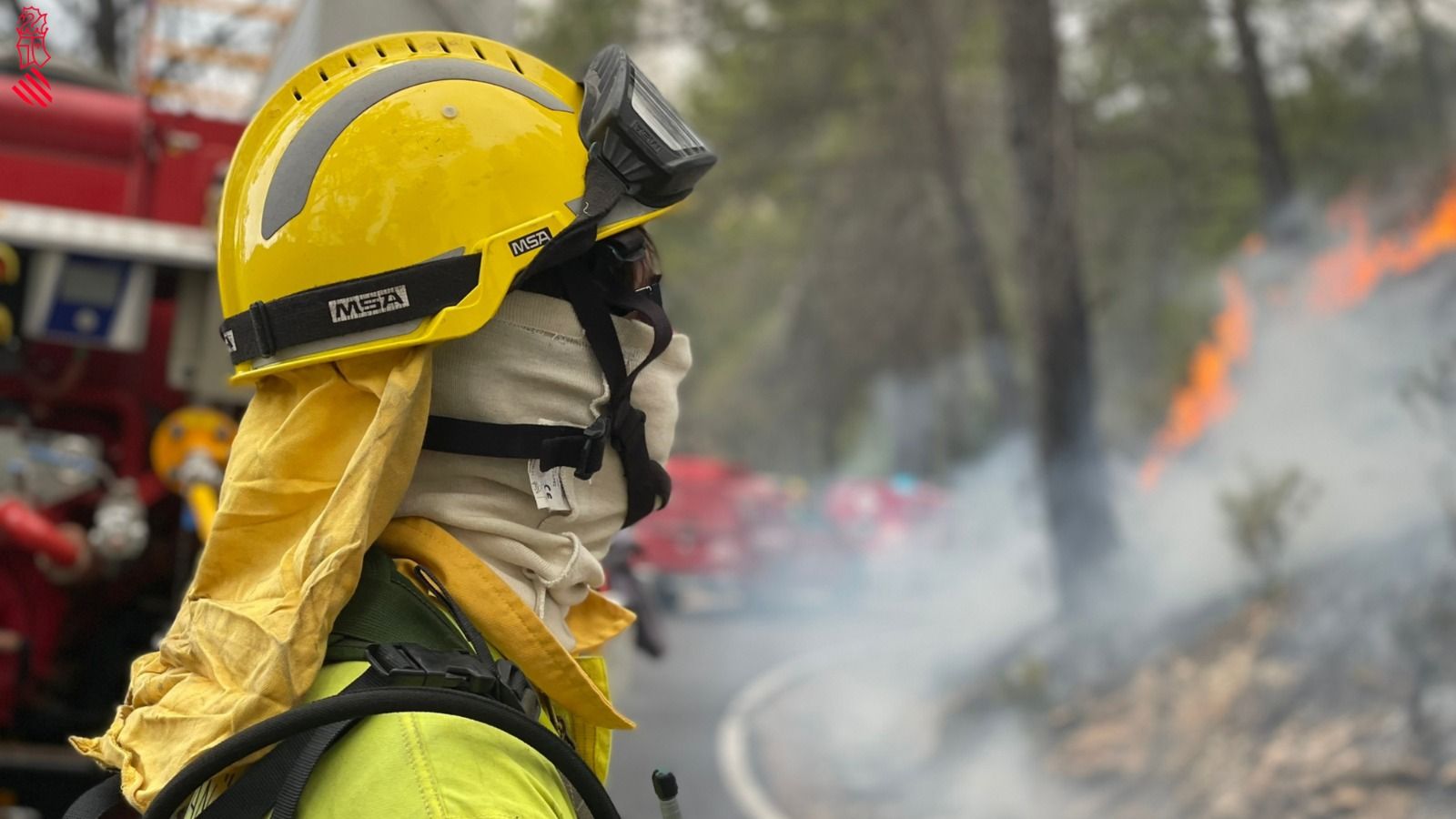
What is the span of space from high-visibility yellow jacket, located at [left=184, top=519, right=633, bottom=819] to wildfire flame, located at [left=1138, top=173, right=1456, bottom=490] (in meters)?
10.7

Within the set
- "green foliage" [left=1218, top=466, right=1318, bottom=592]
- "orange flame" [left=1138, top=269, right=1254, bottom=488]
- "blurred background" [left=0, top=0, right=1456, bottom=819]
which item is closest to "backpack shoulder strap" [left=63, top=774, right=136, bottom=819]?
"blurred background" [left=0, top=0, right=1456, bottom=819]

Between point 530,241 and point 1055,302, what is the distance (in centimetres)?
981

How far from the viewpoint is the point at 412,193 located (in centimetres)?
170

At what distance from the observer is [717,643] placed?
51.8 ft

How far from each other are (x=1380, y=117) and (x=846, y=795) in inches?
589

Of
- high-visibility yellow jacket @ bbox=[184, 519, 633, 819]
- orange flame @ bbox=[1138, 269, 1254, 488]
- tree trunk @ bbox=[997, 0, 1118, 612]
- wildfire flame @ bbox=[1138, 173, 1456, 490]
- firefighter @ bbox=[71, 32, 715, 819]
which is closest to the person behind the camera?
high-visibility yellow jacket @ bbox=[184, 519, 633, 819]

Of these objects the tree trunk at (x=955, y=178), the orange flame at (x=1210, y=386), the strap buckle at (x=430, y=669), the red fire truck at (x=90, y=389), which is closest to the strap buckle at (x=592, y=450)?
the strap buckle at (x=430, y=669)

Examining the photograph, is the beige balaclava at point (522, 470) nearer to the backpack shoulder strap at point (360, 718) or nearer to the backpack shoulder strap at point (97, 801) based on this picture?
the backpack shoulder strap at point (360, 718)

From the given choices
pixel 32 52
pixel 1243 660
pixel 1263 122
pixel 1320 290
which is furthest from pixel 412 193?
pixel 1263 122

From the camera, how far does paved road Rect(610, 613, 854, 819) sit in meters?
9.38

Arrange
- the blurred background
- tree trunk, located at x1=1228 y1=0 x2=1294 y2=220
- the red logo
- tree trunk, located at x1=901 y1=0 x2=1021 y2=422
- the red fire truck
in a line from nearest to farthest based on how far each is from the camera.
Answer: the red logo
the red fire truck
the blurred background
tree trunk, located at x1=1228 y1=0 x2=1294 y2=220
tree trunk, located at x1=901 y1=0 x2=1021 y2=422

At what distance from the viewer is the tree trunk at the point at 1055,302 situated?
11.0m

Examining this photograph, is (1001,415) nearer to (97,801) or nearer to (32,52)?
(32,52)

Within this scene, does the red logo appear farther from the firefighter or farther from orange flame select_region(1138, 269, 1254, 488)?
orange flame select_region(1138, 269, 1254, 488)
